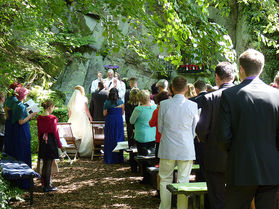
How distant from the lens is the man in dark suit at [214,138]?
14.8 feet

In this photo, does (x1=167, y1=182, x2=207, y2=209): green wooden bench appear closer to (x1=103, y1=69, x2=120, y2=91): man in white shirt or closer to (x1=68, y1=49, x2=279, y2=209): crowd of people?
(x1=68, y1=49, x2=279, y2=209): crowd of people

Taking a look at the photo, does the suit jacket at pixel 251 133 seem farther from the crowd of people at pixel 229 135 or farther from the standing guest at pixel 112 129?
the standing guest at pixel 112 129

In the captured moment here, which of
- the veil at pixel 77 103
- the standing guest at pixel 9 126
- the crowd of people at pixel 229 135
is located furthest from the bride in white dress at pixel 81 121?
the crowd of people at pixel 229 135

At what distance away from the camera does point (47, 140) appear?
24.9ft

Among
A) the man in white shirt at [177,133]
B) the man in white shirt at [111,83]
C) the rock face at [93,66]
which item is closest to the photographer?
the man in white shirt at [177,133]

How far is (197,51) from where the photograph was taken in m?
5.70

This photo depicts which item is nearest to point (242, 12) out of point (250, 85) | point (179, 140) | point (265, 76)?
point (265, 76)

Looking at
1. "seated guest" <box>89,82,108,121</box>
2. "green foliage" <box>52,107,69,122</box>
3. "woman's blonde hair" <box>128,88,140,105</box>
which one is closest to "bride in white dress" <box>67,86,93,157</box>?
"seated guest" <box>89,82,108,121</box>

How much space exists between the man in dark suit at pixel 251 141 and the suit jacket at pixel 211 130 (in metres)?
1.13

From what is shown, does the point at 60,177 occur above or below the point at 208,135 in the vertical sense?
below

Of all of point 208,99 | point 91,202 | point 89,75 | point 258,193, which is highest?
point 89,75

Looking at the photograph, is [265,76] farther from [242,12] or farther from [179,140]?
[179,140]

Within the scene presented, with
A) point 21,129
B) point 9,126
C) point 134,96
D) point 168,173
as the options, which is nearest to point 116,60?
point 134,96

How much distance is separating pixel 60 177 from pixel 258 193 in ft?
21.4
